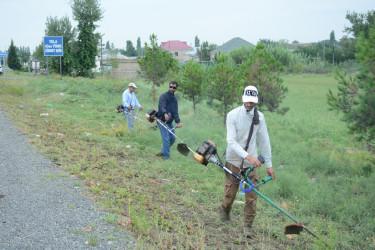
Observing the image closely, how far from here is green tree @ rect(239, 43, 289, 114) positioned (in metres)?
14.7

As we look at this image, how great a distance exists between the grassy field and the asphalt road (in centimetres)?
28

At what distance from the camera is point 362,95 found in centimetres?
942

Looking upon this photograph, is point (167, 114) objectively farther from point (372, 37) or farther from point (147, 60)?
point (147, 60)

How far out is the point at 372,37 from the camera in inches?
358

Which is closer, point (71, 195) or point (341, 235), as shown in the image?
point (341, 235)

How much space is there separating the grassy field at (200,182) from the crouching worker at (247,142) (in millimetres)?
590

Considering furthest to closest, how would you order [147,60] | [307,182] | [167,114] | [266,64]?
[147,60]
[266,64]
[167,114]
[307,182]

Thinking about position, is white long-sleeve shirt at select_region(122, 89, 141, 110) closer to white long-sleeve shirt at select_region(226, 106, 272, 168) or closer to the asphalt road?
the asphalt road

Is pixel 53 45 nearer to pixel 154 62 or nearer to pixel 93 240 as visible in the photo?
pixel 154 62

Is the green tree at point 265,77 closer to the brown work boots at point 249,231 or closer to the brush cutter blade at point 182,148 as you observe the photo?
the brush cutter blade at point 182,148

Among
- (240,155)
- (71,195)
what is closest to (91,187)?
(71,195)

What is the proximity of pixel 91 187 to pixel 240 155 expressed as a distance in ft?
9.57

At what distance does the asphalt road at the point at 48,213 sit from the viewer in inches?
190

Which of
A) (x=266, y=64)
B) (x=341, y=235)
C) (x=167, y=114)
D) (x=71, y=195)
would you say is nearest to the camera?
(x=341, y=235)
